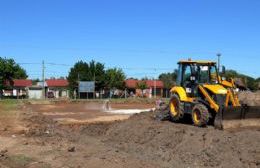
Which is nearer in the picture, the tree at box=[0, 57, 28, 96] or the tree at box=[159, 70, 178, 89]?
the tree at box=[159, 70, 178, 89]

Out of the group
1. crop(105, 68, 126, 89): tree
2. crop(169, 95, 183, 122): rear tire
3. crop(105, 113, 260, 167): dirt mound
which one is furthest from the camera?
crop(105, 68, 126, 89): tree

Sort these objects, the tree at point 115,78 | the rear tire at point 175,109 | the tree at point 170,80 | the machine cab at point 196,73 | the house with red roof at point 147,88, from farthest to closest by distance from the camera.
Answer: the house with red roof at point 147,88 < the tree at point 115,78 < the tree at point 170,80 < the rear tire at point 175,109 < the machine cab at point 196,73

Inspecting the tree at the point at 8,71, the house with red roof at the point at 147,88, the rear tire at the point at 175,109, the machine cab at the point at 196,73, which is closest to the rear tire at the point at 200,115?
the machine cab at the point at 196,73

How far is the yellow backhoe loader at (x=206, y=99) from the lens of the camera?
17969mm

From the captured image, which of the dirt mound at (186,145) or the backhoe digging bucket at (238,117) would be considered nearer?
the dirt mound at (186,145)

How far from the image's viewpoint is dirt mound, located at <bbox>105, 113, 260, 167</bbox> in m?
12.6

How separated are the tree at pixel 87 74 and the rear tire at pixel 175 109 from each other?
6783 cm

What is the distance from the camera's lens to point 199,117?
18.6m

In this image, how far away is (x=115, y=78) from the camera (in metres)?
98.6

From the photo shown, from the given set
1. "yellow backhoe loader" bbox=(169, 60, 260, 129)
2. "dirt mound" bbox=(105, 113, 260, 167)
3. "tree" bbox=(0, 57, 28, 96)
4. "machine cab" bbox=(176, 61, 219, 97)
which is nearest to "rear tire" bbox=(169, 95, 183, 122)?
"yellow backhoe loader" bbox=(169, 60, 260, 129)

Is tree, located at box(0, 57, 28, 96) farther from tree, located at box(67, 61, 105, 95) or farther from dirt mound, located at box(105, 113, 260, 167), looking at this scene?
dirt mound, located at box(105, 113, 260, 167)

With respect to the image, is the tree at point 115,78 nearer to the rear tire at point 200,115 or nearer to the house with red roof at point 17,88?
the house with red roof at point 17,88

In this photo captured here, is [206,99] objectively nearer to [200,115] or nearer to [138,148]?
[200,115]

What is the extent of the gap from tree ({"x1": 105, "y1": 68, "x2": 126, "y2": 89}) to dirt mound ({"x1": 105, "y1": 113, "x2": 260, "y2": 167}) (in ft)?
249
